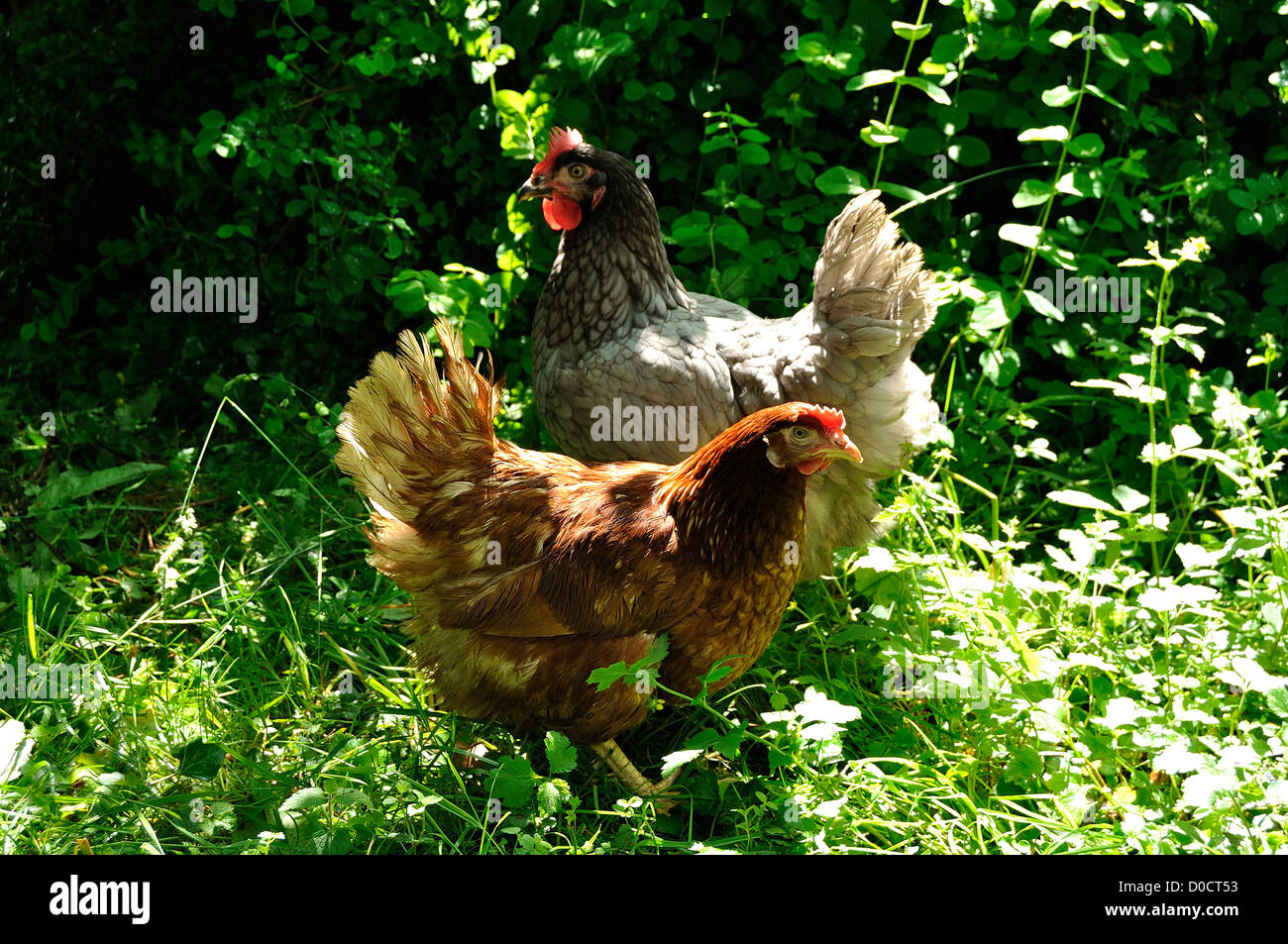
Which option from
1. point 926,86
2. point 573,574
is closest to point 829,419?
point 573,574

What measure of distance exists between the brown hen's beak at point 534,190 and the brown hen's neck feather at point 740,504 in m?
1.32

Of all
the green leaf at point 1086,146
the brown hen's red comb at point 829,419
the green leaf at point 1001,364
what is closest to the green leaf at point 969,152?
the green leaf at point 1086,146

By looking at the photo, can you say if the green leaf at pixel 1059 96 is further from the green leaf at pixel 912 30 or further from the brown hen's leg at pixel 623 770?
the brown hen's leg at pixel 623 770

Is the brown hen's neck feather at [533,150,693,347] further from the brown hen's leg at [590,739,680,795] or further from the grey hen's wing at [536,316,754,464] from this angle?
the brown hen's leg at [590,739,680,795]

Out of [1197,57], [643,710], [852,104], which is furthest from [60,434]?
[1197,57]

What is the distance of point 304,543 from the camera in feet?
12.8

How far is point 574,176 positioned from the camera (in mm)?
3770

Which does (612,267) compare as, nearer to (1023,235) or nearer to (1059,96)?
(1023,235)

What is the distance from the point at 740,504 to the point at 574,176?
152 centimetres

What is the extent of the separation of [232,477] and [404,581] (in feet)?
5.59

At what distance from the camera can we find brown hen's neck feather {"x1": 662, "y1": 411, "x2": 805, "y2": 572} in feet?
9.41

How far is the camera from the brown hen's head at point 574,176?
3.75 metres

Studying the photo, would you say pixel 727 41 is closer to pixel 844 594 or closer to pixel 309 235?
pixel 309 235

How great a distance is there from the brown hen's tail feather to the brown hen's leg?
0.84 m
